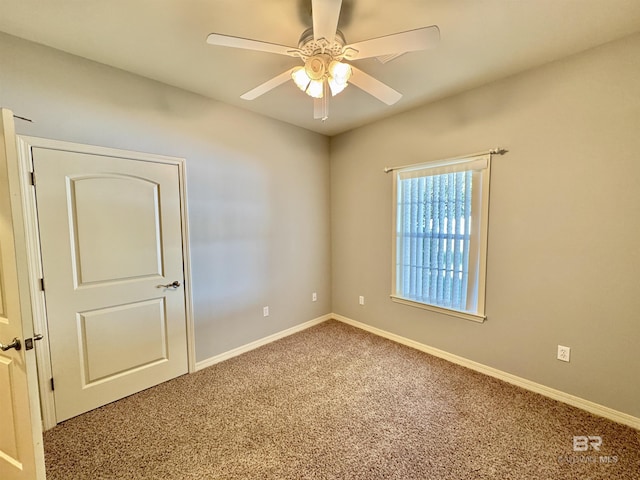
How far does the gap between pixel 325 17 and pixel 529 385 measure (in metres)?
3.05

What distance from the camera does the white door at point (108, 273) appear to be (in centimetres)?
188

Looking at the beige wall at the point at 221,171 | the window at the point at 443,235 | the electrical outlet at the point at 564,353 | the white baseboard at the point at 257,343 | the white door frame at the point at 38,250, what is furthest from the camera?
the white baseboard at the point at 257,343

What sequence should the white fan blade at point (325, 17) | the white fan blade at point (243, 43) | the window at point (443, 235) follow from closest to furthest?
the white fan blade at point (325, 17) → the white fan blade at point (243, 43) → the window at point (443, 235)

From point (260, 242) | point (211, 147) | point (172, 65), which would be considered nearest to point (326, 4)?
point (172, 65)

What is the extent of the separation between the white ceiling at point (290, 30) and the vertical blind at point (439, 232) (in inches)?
33.1

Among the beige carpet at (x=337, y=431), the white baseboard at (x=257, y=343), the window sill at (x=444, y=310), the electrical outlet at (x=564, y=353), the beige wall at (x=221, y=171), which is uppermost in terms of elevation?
the beige wall at (x=221, y=171)

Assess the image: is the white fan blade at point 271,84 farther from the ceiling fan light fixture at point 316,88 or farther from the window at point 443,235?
the window at point 443,235

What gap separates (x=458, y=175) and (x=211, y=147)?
2.44 m

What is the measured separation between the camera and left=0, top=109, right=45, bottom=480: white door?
1156 millimetres

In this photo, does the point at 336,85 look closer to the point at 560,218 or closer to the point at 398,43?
the point at 398,43

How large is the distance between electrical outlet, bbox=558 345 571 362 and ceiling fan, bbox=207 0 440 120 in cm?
232

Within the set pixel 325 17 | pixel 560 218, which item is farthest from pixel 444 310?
pixel 325 17

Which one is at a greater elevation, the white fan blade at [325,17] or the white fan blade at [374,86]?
the white fan blade at [325,17]

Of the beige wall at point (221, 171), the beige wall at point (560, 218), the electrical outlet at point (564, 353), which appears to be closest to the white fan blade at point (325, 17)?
the beige wall at point (221, 171)
